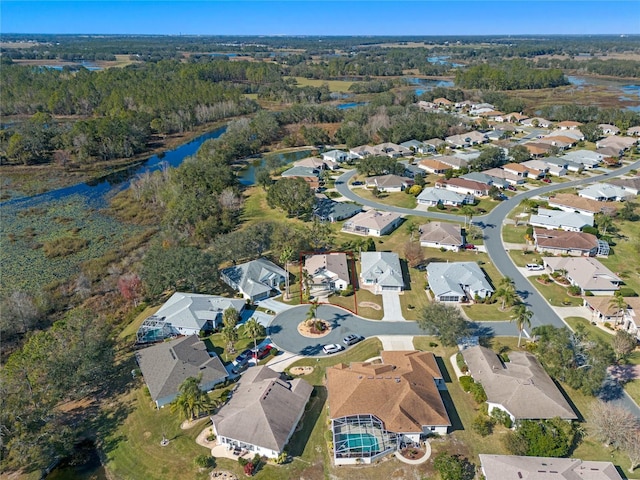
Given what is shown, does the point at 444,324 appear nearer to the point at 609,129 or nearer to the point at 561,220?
the point at 561,220

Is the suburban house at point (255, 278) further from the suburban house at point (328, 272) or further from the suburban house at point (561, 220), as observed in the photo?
the suburban house at point (561, 220)

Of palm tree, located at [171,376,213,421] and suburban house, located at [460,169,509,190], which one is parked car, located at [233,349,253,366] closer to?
palm tree, located at [171,376,213,421]

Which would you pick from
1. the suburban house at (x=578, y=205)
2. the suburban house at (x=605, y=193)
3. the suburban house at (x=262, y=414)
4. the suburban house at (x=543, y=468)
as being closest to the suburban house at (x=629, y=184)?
the suburban house at (x=605, y=193)

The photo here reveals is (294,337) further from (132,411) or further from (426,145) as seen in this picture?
(426,145)

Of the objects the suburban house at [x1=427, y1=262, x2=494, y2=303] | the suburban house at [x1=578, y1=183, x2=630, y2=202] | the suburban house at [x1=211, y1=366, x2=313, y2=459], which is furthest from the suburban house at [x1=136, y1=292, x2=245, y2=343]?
the suburban house at [x1=578, y1=183, x2=630, y2=202]

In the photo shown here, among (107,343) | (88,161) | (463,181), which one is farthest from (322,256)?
(88,161)
